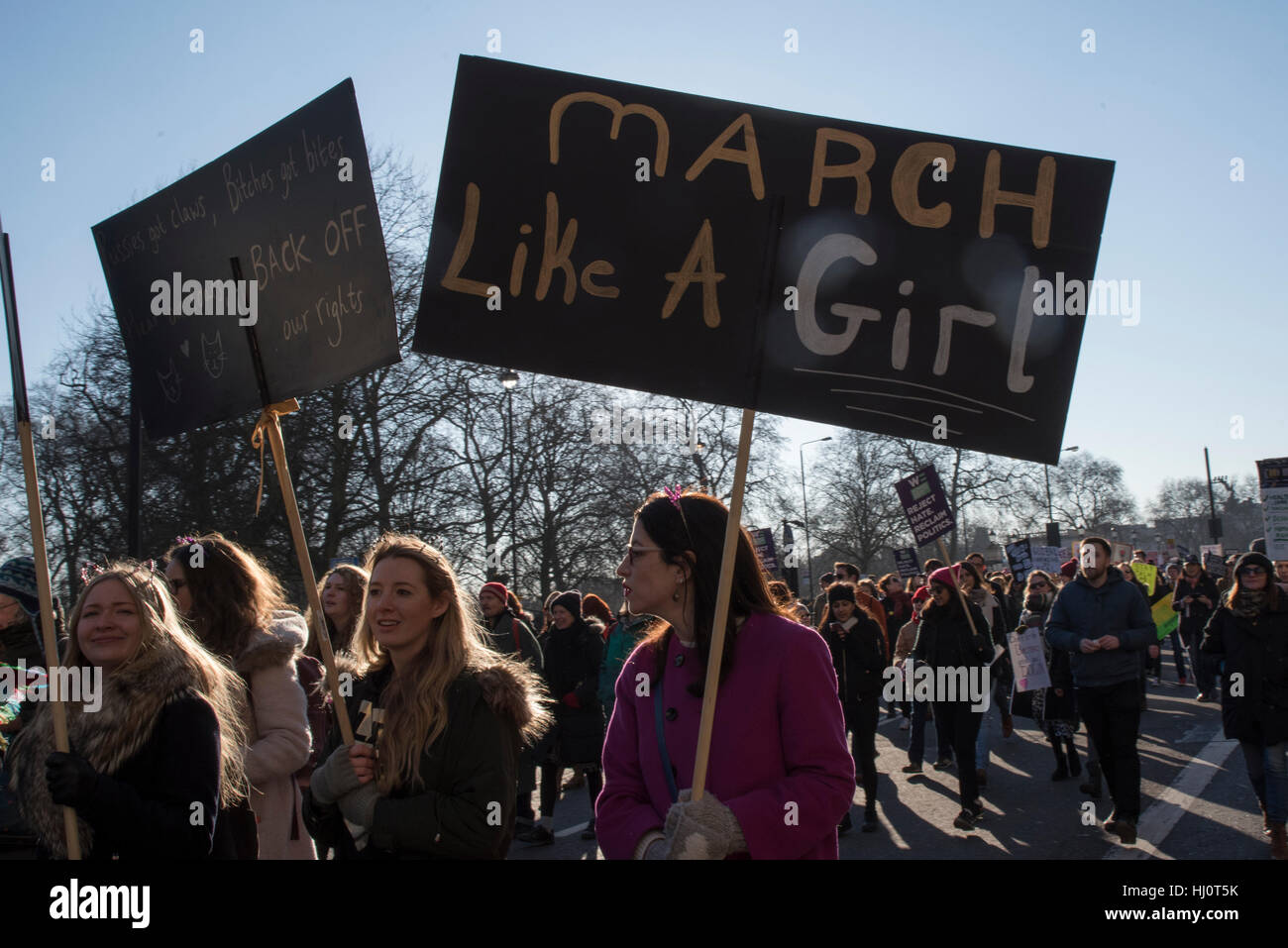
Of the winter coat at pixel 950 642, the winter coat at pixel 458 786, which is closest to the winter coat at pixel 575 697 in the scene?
the winter coat at pixel 950 642

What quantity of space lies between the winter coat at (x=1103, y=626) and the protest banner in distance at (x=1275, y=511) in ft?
20.2

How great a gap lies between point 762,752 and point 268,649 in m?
2.19

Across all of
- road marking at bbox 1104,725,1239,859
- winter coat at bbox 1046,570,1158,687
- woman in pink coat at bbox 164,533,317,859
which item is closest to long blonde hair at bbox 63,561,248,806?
woman in pink coat at bbox 164,533,317,859

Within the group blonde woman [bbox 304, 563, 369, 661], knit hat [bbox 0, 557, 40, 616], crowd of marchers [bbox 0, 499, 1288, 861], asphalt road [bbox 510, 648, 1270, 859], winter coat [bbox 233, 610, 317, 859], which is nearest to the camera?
crowd of marchers [bbox 0, 499, 1288, 861]

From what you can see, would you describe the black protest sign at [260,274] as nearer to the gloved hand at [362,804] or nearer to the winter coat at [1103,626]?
the gloved hand at [362,804]

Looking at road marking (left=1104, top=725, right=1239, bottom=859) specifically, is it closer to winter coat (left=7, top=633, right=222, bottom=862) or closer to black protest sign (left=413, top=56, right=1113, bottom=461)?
black protest sign (left=413, top=56, right=1113, bottom=461)

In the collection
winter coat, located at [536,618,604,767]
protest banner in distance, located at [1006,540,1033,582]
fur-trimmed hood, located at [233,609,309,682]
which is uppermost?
protest banner in distance, located at [1006,540,1033,582]

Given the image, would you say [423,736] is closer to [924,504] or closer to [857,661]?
[857,661]

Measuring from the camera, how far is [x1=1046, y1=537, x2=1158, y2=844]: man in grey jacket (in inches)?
276

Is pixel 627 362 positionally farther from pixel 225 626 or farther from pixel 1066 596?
pixel 1066 596

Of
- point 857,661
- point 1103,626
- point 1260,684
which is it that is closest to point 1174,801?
point 1103,626

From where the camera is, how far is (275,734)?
153 inches

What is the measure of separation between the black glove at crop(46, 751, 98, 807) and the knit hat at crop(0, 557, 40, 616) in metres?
2.17
